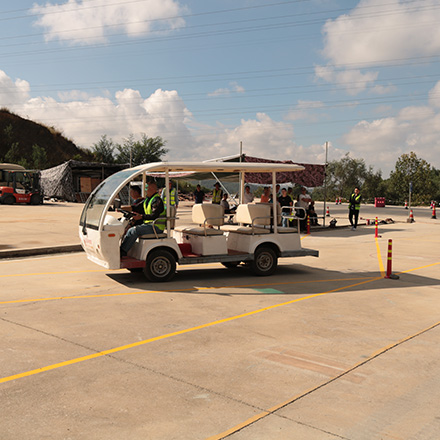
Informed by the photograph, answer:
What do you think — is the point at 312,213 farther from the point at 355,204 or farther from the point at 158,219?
the point at 158,219

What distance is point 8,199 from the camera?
118 feet

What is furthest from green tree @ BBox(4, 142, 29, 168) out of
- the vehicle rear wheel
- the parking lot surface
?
the parking lot surface

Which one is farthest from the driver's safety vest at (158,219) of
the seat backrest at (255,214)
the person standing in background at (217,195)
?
the person standing in background at (217,195)

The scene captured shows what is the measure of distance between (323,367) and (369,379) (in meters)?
0.50

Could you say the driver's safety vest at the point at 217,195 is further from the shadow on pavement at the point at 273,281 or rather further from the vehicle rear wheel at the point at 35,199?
the vehicle rear wheel at the point at 35,199

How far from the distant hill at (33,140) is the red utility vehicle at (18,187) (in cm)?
2578

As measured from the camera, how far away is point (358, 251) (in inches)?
611

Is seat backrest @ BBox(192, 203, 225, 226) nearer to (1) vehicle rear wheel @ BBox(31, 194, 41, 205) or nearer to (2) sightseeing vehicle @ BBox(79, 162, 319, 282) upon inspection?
(2) sightseeing vehicle @ BBox(79, 162, 319, 282)

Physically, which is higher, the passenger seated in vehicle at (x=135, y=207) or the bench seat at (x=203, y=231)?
the passenger seated in vehicle at (x=135, y=207)

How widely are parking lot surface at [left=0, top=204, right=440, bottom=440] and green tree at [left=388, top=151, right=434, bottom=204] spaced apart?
64.5m

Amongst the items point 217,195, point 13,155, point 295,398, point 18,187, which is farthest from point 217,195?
point 13,155

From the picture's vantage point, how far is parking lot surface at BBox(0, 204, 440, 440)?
404 cm

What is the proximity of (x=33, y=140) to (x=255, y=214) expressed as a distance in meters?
63.4

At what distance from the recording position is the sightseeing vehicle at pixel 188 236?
30.4 ft
